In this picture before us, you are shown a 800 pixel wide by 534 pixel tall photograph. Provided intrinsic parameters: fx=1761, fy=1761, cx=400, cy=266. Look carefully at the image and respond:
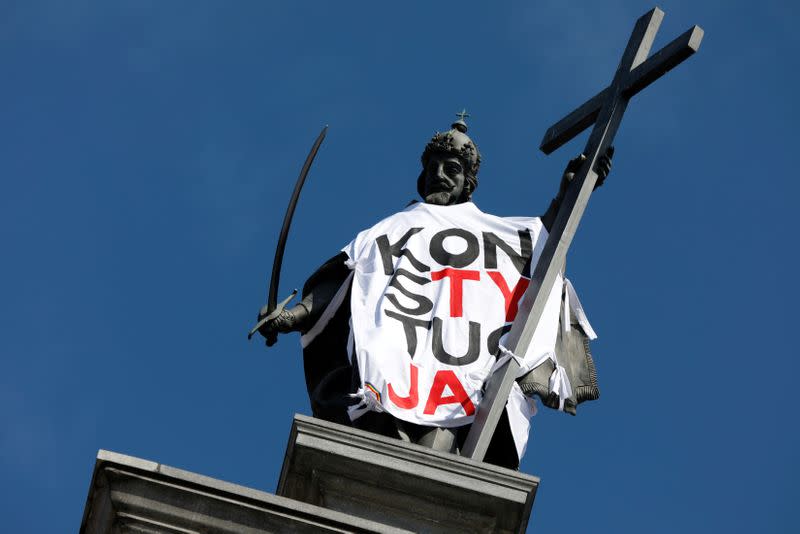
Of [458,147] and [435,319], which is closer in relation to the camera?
[435,319]

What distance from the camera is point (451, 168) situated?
14977 mm

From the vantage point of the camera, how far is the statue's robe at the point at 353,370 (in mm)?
12961

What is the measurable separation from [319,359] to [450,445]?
5.40ft

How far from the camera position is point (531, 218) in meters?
14.7

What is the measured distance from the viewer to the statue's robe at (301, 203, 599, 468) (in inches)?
510

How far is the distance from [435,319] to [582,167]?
Result: 5.53 ft

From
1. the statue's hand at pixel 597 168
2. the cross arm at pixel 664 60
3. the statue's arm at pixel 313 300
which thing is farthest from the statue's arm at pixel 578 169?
the statue's arm at pixel 313 300

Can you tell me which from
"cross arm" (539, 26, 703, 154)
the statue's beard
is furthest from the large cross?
the statue's beard

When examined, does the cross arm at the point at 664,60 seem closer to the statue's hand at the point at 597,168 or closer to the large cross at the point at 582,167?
the large cross at the point at 582,167

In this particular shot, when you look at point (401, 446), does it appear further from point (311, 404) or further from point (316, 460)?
point (311, 404)

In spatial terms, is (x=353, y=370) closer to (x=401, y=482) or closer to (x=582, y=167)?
(x=401, y=482)

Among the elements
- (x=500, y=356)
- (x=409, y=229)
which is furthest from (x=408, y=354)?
(x=409, y=229)

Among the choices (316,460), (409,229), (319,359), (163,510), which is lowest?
(163,510)

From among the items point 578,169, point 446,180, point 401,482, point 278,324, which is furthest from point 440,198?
point 401,482
